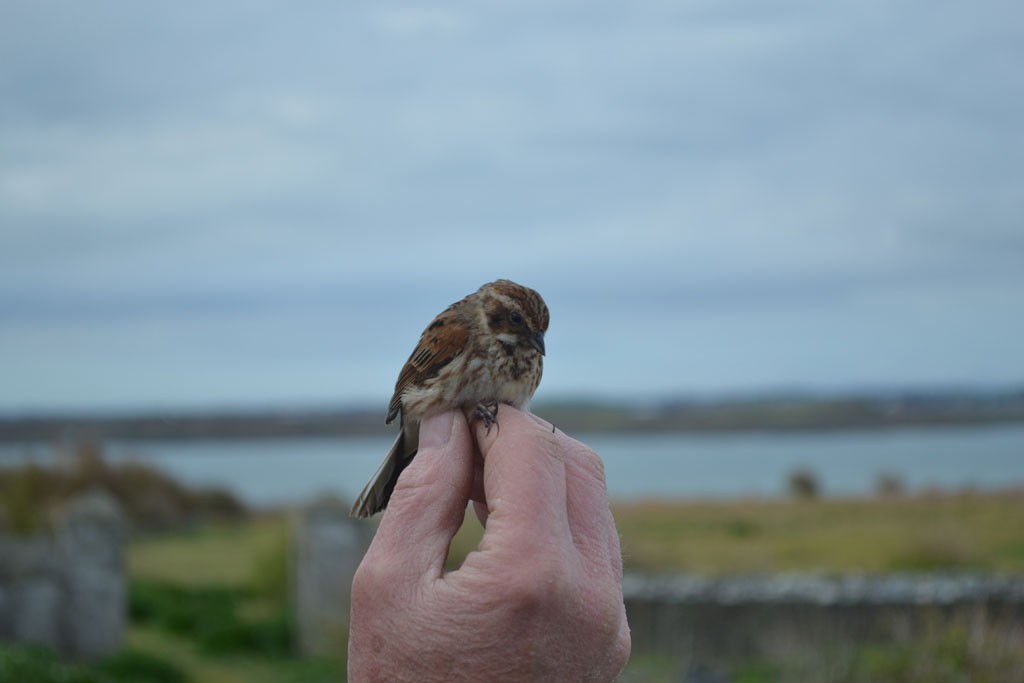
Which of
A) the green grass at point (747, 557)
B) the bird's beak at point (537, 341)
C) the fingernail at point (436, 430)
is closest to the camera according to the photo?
the fingernail at point (436, 430)

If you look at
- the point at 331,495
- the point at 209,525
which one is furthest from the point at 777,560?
the point at 209,525

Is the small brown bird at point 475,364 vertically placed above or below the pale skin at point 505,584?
above

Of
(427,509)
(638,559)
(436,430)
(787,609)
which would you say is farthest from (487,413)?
(638,559)

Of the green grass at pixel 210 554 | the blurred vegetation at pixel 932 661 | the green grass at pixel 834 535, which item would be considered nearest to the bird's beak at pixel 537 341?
Answer: the blurred vegetation at pixel 932 661

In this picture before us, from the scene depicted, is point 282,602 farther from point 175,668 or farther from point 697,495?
point 697,495

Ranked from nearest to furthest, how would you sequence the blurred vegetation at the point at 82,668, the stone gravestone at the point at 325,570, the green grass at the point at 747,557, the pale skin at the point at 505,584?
the pale skin at the point at 505,584
the green grass at the point at 747,557
the blurred vegetation at the point at 82,668
the stone gravestone at the point at 325,570

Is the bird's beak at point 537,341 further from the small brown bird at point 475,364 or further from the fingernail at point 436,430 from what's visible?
the fingernail at point 436,430

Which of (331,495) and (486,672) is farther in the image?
(331,495)
